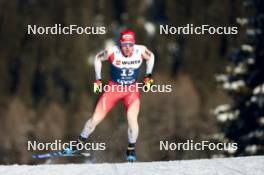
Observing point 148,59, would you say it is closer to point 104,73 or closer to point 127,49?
point 127,49

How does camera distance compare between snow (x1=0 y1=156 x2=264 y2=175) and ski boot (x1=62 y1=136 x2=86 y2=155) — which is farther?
ski boot (x1=62 y1=136 x2=86 y2=155)

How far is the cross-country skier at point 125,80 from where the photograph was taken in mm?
8359

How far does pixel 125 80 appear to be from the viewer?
8.44 meters

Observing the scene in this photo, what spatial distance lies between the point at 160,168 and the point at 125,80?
1527 millimetres

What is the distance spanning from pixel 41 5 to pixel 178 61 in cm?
240

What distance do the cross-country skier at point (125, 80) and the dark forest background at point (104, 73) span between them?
129mm

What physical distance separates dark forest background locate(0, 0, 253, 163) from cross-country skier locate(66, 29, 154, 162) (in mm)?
129

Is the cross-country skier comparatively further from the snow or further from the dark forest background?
the snow

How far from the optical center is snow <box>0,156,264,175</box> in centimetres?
715

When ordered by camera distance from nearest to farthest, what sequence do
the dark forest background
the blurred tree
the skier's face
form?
the skier's face
the dark forest background
the blurred tree

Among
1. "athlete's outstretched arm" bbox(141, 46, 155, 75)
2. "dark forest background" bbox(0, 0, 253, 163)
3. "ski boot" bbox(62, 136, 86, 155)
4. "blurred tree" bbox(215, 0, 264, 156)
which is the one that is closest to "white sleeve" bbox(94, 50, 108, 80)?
"dark forest background" bbox(0, 0, 253, 163)

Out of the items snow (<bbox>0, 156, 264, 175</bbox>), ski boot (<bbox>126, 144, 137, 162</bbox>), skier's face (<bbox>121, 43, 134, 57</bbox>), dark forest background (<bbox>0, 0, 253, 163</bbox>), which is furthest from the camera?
dark forest background (<bbox>0, 0, 253, 163</bbox>)

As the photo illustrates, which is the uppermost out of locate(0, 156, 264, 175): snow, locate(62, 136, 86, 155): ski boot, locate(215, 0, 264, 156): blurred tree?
locate(215, 0, 264, 156): blurred tree

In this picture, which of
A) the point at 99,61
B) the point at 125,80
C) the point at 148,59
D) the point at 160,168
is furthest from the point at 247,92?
the point at 160,168
